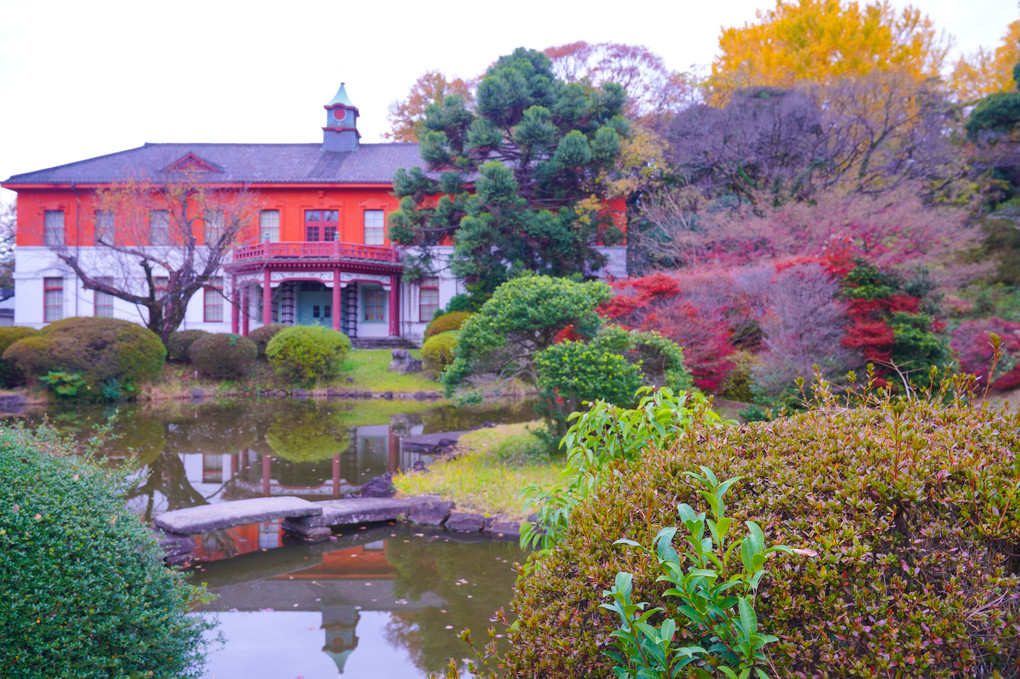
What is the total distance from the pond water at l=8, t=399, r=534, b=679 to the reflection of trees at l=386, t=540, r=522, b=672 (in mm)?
12

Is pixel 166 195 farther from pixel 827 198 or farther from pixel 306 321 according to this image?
pixel 827 198

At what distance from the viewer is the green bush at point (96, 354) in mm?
17203

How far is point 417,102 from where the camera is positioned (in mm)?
31078

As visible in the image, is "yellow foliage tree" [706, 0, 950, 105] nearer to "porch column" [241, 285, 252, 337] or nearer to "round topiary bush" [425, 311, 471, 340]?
"round topiary bush" [425, 311, 471, 340]

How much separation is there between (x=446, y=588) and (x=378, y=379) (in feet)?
53.7

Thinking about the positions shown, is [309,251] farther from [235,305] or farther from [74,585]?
[74,585]

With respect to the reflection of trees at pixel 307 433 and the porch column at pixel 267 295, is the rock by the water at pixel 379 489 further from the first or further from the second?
the porch column at pixel 267 295

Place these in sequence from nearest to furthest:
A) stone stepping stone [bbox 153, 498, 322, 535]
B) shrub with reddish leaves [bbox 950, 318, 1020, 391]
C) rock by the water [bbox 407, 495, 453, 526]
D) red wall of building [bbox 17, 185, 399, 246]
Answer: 1. stone stepping stone [bbox 153, 498, 322, 535]
2. rock by the water [bbox 407, 495, 453, 526]
3. shrub with reddish leaves [bbox 950, 318, 1020, 391]
4. red wall of building [bbox 17, 185, 399, 246]

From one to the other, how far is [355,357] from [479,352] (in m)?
14.7

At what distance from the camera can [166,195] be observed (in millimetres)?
21266

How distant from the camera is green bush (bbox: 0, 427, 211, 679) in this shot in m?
2.43

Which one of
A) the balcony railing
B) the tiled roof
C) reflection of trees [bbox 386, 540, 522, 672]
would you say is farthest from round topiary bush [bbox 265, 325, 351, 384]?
reflection of trees [bbox 386, 540, 522, 672]

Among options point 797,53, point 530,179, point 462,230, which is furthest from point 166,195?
point 797,53

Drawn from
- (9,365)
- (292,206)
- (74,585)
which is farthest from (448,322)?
(74,585)
